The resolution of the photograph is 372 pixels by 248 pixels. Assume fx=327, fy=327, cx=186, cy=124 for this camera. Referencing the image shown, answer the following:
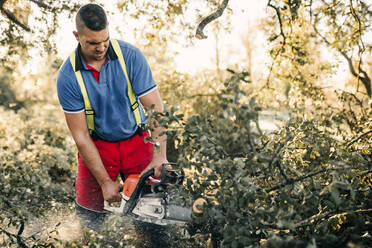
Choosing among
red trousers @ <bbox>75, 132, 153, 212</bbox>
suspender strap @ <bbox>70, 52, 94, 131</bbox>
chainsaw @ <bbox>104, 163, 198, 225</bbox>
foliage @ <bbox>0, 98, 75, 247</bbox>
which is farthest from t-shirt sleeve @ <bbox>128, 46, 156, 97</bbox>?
foliage @ <bbox>0, 98, 75, 247</bbox>

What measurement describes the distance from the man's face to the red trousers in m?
0.85

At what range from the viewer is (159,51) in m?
5.48

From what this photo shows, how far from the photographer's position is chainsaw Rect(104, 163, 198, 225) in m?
2.23

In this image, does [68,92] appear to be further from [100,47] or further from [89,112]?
[100,47]

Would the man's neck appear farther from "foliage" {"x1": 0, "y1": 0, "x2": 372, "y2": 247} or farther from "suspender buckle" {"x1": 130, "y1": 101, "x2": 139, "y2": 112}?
"foliage" {"x1": 0, "y1": 0, "x2": 372, "y2": 247}

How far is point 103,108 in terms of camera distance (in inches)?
114

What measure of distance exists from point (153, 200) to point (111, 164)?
94 cm

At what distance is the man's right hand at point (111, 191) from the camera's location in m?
2.61

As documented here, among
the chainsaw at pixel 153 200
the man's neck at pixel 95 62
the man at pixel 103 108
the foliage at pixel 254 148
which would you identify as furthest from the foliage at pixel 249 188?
the man's neck at pixel 95 62

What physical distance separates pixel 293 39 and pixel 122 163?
2.83 m

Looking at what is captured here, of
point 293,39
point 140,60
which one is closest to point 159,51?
point 293,39

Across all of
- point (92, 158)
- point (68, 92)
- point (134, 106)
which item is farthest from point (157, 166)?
point (68, 92)

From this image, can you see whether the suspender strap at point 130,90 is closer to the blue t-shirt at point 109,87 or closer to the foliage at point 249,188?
the blue t-shirt at point 109,87

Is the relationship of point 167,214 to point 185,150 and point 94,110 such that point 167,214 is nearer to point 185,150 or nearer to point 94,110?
point 185,150
